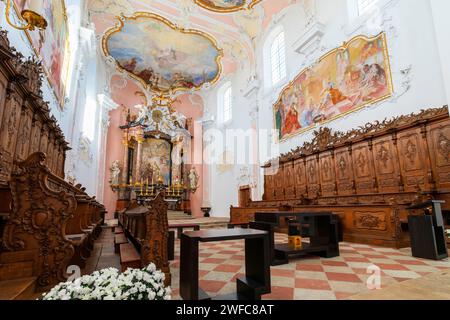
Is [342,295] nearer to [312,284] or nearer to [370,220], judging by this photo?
[312,284]

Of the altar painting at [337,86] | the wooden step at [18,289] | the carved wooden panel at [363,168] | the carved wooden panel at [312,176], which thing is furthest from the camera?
the carved wooden panel at [312,176]

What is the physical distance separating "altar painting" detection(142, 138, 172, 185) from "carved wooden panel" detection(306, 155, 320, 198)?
28.9 feet

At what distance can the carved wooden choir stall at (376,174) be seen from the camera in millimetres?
4188

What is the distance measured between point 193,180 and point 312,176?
8.16 meters

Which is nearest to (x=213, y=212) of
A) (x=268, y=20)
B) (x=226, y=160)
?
(x=226, y=160)

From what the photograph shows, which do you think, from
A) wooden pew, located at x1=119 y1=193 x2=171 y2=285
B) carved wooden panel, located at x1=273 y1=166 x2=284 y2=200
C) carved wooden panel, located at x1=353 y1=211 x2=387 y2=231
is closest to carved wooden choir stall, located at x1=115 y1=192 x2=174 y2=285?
wooden pew, located at x1=119 y1=193 x2=171 y2=285

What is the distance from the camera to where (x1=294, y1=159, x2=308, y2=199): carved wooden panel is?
758cm

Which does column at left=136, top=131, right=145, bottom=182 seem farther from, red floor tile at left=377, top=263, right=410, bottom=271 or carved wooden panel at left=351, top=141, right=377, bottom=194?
red floor tile at left=377, top=263, right=410, bottom=271

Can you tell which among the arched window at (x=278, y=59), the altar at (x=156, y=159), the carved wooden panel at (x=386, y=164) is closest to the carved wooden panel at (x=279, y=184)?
the carved wooden panel at (x=386, y=164)

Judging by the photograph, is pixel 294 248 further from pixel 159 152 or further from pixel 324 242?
pixel 159 152

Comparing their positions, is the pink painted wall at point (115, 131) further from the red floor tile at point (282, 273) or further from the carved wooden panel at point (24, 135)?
the red floor tile at point (282, 273)

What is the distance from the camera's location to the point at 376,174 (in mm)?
5613

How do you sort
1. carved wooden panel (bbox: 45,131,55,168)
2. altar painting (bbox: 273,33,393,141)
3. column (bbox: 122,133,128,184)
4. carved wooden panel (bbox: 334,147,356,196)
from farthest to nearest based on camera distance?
column (bbox: 122,133,128,184) < carved wooden panel (bbox: 334,147,356,196) < altar painting (bbox: 273,33,393,141) < carved wooden panel (bbox: 45,131,55,168)

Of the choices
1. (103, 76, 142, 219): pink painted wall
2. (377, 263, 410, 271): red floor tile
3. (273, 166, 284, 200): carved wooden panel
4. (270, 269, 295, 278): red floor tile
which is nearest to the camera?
(270, 269, 295, 278): red floor tile
